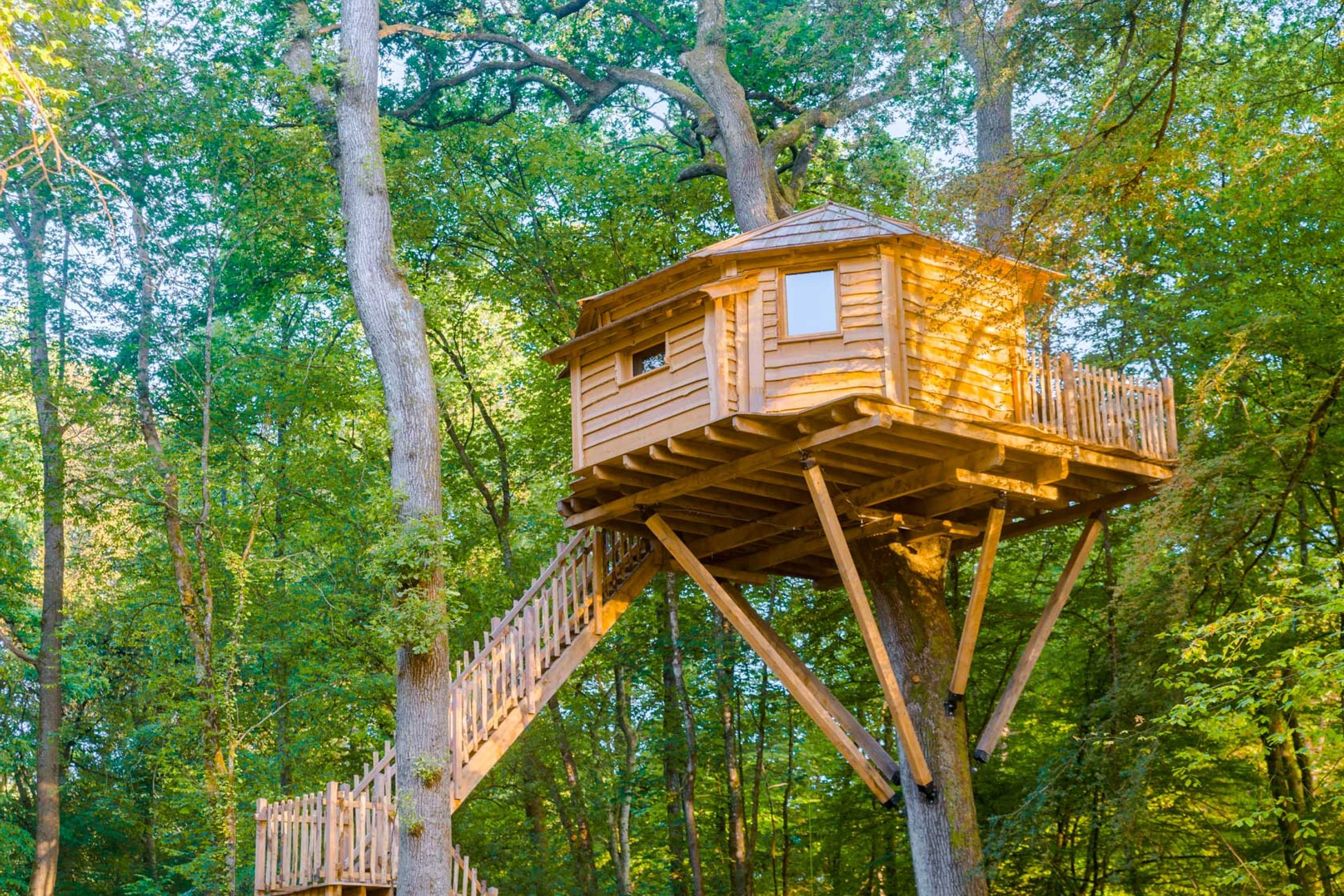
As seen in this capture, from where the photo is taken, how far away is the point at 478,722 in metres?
11.8

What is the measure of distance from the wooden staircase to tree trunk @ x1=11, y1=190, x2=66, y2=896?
7656 mm

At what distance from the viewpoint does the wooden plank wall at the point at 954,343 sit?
35.9ft

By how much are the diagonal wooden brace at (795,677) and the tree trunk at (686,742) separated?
130 inches

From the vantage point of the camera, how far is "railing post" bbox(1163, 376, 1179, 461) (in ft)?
40.6

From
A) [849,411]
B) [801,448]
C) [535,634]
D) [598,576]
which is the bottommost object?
[535,634]

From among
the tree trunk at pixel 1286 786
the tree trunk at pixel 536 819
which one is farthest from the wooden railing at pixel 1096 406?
the tree trunk at pixel 536 819

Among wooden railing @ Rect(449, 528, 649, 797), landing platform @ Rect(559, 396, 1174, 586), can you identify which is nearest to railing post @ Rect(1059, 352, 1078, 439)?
landing platform @ Rect(559, 396, 1174, 586)

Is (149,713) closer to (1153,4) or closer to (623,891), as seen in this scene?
(623,891)

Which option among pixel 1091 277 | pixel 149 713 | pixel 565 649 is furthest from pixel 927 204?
pixel 149 713

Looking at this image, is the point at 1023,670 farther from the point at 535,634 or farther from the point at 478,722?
the point at 478,722

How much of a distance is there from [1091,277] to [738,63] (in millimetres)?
10265

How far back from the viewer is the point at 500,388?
860 inches

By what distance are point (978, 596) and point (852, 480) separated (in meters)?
1.62

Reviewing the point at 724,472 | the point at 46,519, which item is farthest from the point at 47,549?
the point at 724,472
